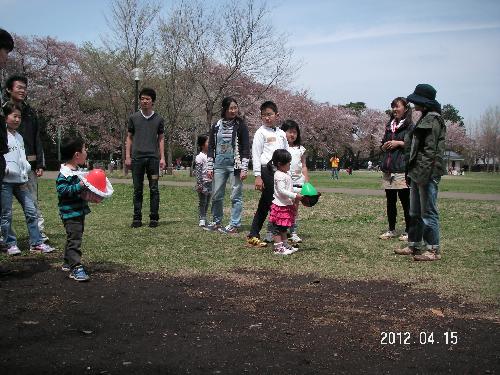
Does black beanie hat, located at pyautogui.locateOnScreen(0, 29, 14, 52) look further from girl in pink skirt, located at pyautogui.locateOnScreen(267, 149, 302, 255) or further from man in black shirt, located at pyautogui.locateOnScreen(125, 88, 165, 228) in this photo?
man in black shirt, located at pyautogui.locateOnScreen(125, 88, 165, 228)


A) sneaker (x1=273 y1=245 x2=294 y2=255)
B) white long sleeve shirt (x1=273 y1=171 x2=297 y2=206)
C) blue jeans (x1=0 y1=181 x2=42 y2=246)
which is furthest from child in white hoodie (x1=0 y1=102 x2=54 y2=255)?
white long sleeve shirt (x1=273 y1=171 x2=297 y2=206)

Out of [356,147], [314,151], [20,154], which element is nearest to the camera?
[20,154]

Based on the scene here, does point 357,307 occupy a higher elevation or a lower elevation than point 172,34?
lower

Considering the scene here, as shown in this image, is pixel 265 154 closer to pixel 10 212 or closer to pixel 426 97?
pixel 426 97

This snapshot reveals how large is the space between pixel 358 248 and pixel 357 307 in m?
2.84

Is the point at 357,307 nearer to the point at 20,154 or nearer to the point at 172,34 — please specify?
the point at 20,154

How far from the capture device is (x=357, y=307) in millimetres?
4203

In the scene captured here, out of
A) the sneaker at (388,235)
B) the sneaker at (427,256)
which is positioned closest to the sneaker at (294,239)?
the sneaker at (388,235)

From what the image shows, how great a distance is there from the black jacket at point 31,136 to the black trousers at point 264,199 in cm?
292

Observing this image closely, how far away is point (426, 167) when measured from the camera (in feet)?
20.6

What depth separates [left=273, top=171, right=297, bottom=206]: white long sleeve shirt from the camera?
661 centimetres

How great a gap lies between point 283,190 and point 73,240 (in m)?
2.65

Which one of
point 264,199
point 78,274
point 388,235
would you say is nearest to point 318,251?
point 264,199

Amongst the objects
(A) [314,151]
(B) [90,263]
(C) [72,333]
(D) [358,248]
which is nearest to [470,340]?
(C) [72,333]
